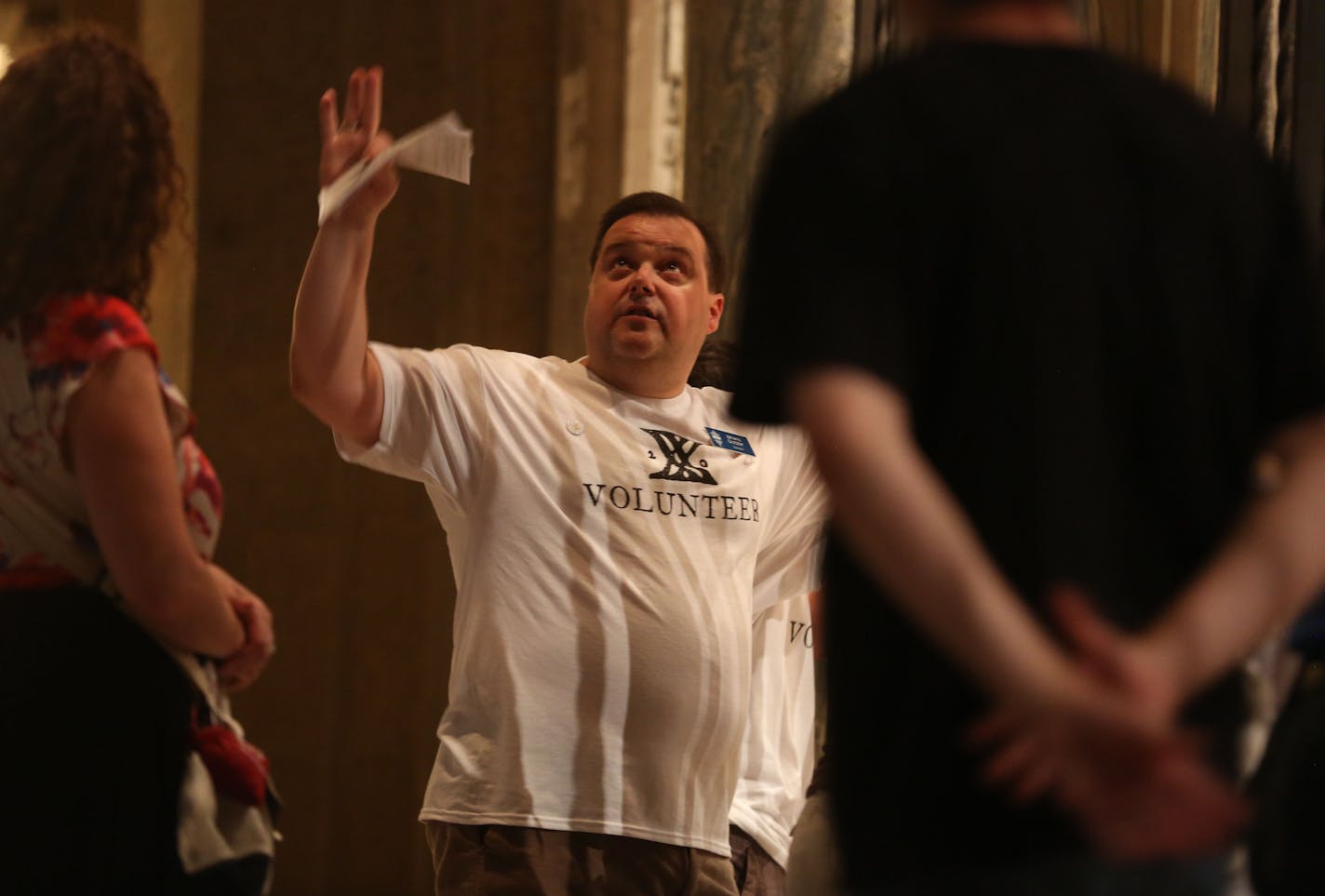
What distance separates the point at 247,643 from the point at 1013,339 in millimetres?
1380

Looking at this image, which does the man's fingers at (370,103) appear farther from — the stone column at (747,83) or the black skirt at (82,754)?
the stone column at (747,83)

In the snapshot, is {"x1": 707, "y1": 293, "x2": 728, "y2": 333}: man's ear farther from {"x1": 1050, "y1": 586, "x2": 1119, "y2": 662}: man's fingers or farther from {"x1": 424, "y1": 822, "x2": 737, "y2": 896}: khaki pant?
{"x1": 1050, "y1": 586, "x2": 1119, "y2": 662}: man's fingers

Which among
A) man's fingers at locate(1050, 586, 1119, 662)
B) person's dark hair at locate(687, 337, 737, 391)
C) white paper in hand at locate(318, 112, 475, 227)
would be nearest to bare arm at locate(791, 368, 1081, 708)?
man's fingers at locate(1050, 586, 1119, 662)

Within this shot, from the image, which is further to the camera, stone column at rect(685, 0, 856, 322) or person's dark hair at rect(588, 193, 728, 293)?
stone column at rect(685, 0, 856, 322)

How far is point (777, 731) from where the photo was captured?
3672 mm

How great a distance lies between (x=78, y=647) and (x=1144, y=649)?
4.74 feet

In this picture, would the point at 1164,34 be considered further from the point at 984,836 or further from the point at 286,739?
the point at 286,739

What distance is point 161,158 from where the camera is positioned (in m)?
2.42

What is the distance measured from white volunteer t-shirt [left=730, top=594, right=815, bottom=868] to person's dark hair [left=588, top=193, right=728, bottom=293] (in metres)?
0.76

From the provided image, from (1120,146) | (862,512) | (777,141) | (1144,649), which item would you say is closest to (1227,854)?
(1144,649)

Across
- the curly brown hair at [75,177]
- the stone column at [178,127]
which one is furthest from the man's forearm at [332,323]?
the stone column at [178,127]

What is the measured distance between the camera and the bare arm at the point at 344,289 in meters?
2.49

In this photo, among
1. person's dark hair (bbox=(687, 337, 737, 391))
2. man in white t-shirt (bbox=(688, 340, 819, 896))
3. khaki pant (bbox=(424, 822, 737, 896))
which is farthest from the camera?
person's dark hair (bbox=(687, 337, 737, 391))

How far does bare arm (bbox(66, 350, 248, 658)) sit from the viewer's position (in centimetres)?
220
